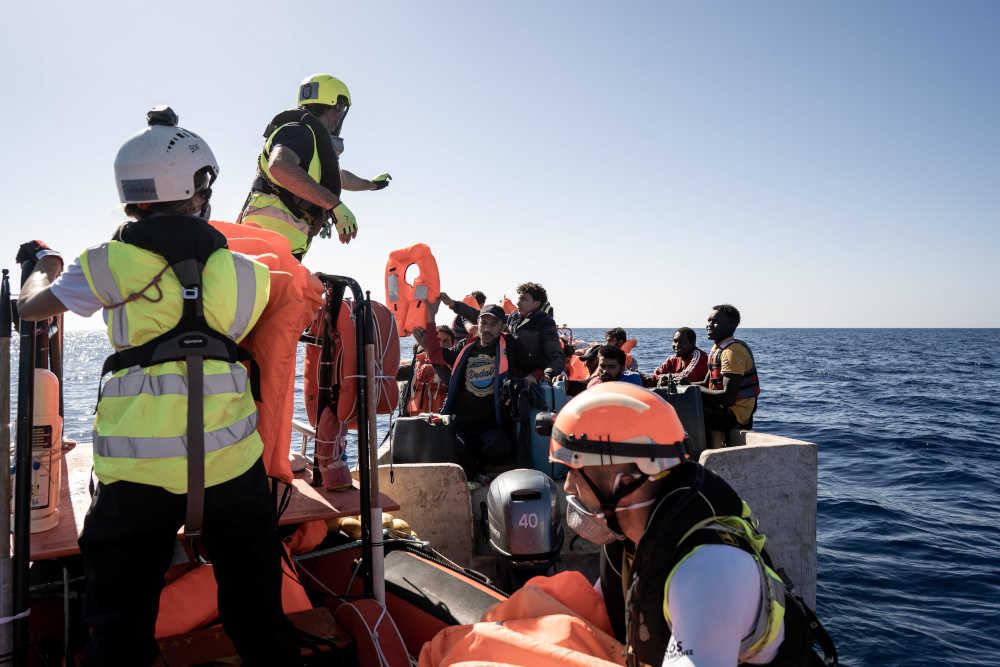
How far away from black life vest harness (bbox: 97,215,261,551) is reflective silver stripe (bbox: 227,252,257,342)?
0.11m

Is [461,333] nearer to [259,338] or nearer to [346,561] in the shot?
[346,561]

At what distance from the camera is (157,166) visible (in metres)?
1.93

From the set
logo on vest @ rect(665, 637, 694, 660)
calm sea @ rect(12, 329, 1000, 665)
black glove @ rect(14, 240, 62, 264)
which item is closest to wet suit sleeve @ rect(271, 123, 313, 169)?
black glove @ rect(14, 240, 62, 264)

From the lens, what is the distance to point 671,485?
196 cm

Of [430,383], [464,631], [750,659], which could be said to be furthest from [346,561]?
[430,383]

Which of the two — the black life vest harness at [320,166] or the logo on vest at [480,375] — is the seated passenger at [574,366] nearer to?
the logo on vest at [480,375]

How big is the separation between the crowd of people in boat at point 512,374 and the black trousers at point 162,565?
3.65 m

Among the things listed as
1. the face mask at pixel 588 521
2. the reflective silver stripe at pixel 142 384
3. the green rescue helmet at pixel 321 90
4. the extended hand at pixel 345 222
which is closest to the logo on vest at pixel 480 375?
the extended hand at pixel 345 222

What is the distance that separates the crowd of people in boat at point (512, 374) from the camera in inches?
236

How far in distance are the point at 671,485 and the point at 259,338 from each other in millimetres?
1517

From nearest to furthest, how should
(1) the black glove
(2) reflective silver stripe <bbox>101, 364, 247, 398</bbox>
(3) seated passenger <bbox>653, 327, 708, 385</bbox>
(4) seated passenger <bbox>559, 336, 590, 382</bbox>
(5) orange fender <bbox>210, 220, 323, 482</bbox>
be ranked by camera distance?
(2) reflective silver stripe <bbox>101, 364, 247, 398</bbox>, (1) the black glove, (5) orange fender <bbox>210, 220, 323, 482</bbox>, (3) seated passenger <bbox>653, 327, 708, 385</bbox>, (4) seated passenger <bbox>559, 336, 590, 382</bbox>

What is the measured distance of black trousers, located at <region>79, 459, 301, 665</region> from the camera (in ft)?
5.99

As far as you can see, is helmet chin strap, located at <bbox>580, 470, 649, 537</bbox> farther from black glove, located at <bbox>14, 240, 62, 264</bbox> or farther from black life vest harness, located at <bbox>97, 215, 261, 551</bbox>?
black glove, located at <bbox>14, 240, 62, 264</bbox>

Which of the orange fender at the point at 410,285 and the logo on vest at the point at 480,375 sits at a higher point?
the orange fender at the point at 410,285
